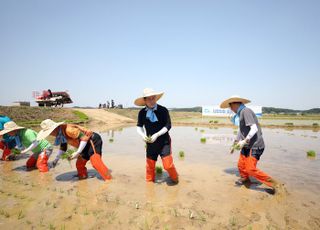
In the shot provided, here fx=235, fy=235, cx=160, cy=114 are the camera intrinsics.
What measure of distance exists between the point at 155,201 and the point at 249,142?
236cm

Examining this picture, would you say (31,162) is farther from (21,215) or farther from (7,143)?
(21,215)

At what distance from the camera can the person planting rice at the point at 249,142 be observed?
4.78 meters

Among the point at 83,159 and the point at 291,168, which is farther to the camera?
the point at 291,168

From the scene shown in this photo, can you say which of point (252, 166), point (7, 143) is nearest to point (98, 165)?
point (252, 166)

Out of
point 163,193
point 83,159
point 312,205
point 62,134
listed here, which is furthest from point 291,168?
point 62,134

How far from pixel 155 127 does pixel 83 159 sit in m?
2.05

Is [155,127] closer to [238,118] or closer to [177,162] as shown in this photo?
[238,118]

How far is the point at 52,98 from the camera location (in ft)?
116

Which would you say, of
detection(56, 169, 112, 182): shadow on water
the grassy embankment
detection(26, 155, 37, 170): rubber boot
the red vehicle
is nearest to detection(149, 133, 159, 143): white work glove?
detection(56, 169, 112, 182): shadow on water

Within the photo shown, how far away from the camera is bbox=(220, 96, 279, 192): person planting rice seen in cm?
478

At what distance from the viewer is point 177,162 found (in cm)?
800

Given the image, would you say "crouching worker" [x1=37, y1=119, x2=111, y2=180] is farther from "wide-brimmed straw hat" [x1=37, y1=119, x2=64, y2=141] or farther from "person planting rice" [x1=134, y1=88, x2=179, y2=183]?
"person planting rice" [x1=134, y1=88, x2=179, y2=183]

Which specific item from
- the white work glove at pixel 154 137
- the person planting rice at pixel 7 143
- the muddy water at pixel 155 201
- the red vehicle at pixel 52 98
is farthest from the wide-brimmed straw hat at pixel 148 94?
the red vehicle at pixel 52 98

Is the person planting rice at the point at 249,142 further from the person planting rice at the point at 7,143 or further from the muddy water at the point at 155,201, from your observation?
the person planting rice at the point at 7,143
